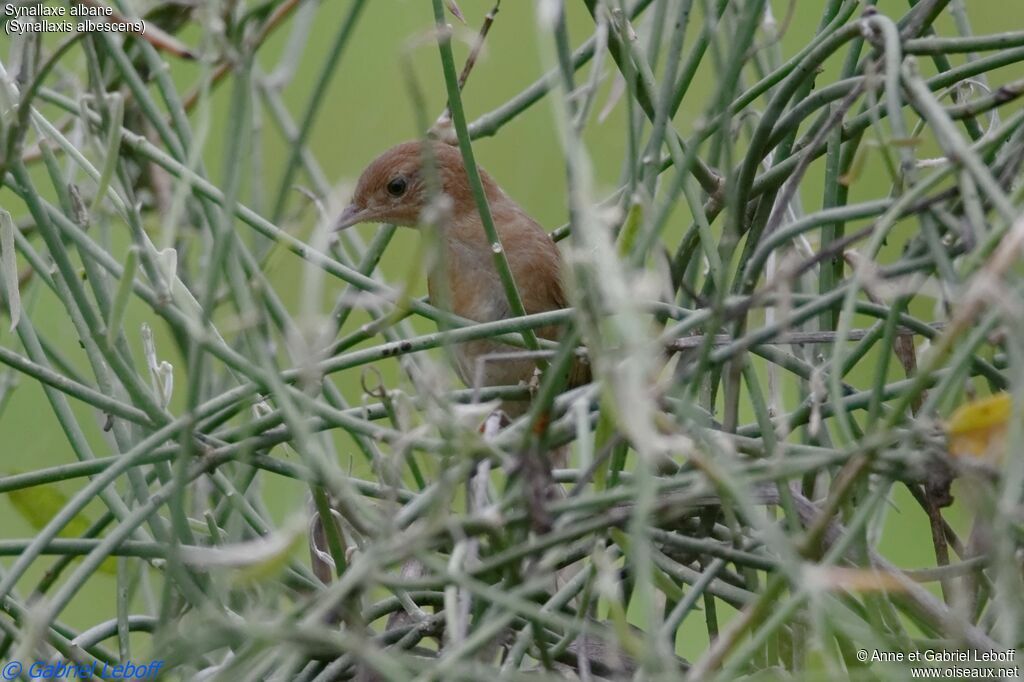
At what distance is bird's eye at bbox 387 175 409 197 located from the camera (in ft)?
9.88

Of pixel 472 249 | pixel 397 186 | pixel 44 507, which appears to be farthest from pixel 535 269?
pixel 44 507

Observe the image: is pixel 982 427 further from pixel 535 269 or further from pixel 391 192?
pixel 391 192

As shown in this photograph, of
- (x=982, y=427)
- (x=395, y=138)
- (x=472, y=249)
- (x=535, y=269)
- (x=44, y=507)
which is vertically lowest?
(x=982, y=427)

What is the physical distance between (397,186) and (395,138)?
2.08 metres

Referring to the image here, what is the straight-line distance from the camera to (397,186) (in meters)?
3.01

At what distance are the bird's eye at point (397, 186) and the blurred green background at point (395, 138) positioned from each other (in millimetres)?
494

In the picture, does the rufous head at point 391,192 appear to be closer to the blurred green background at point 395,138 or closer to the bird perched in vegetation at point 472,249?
the bird perched in vegetation at point 472,249

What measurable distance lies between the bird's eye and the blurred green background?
1.62 feet

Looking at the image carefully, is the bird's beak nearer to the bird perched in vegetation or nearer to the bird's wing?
the bird perched in vegetation

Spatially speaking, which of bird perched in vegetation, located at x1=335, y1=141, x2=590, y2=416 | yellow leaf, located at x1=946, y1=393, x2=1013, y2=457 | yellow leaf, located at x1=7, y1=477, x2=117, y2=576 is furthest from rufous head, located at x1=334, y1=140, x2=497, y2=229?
yellow leaf, located at x1=946, y1=393, x2=1013, y2=457

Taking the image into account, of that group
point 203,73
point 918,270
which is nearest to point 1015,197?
point 918,270

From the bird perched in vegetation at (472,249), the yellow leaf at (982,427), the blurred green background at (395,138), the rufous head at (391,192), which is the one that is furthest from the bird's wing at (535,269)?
the yellow leaf at (982,427)

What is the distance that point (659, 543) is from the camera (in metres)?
1.31

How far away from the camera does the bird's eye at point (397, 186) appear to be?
301 centimetres
